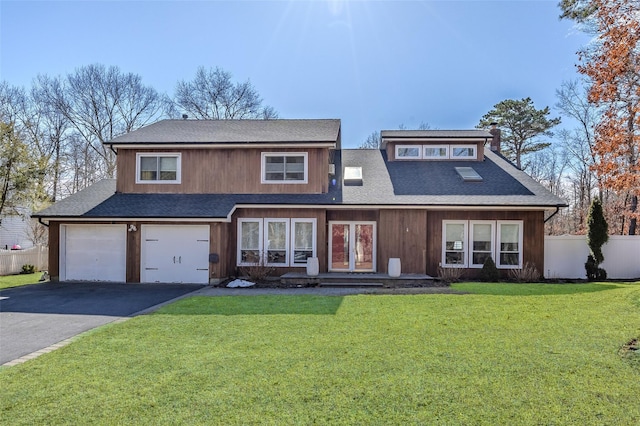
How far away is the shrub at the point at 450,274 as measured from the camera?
47.1 feet

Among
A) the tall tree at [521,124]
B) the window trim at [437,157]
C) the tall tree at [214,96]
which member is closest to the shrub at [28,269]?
the tall tree at [214,96]

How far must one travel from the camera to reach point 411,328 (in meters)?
7.11

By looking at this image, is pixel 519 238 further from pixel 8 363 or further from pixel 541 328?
pixel 8 363

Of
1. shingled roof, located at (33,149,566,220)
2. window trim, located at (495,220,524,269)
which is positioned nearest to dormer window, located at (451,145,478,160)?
shingled roof, located at (33,149,566,220)

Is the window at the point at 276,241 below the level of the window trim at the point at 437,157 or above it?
below

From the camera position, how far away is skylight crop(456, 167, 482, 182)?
53.7 feet

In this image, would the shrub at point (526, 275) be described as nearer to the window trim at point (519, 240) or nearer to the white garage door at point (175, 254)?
the window trim at point (519, 240)

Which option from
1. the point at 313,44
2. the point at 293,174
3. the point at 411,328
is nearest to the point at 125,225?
the point at 293,174

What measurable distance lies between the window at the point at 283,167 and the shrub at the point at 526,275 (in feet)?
28.5

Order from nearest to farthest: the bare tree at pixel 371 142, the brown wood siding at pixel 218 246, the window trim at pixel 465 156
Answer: the brown wood siding at pixel 218 246 < the window trim at pixel 465 156 < the bare tree at pixel 371 142

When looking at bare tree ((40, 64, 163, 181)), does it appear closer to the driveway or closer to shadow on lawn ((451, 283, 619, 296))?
the driveway

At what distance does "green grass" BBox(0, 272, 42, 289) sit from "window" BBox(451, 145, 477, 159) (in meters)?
18.1

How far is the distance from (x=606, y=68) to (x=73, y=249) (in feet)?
56.2

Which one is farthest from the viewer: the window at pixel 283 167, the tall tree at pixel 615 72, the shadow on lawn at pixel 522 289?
the window at pixel 283 167
